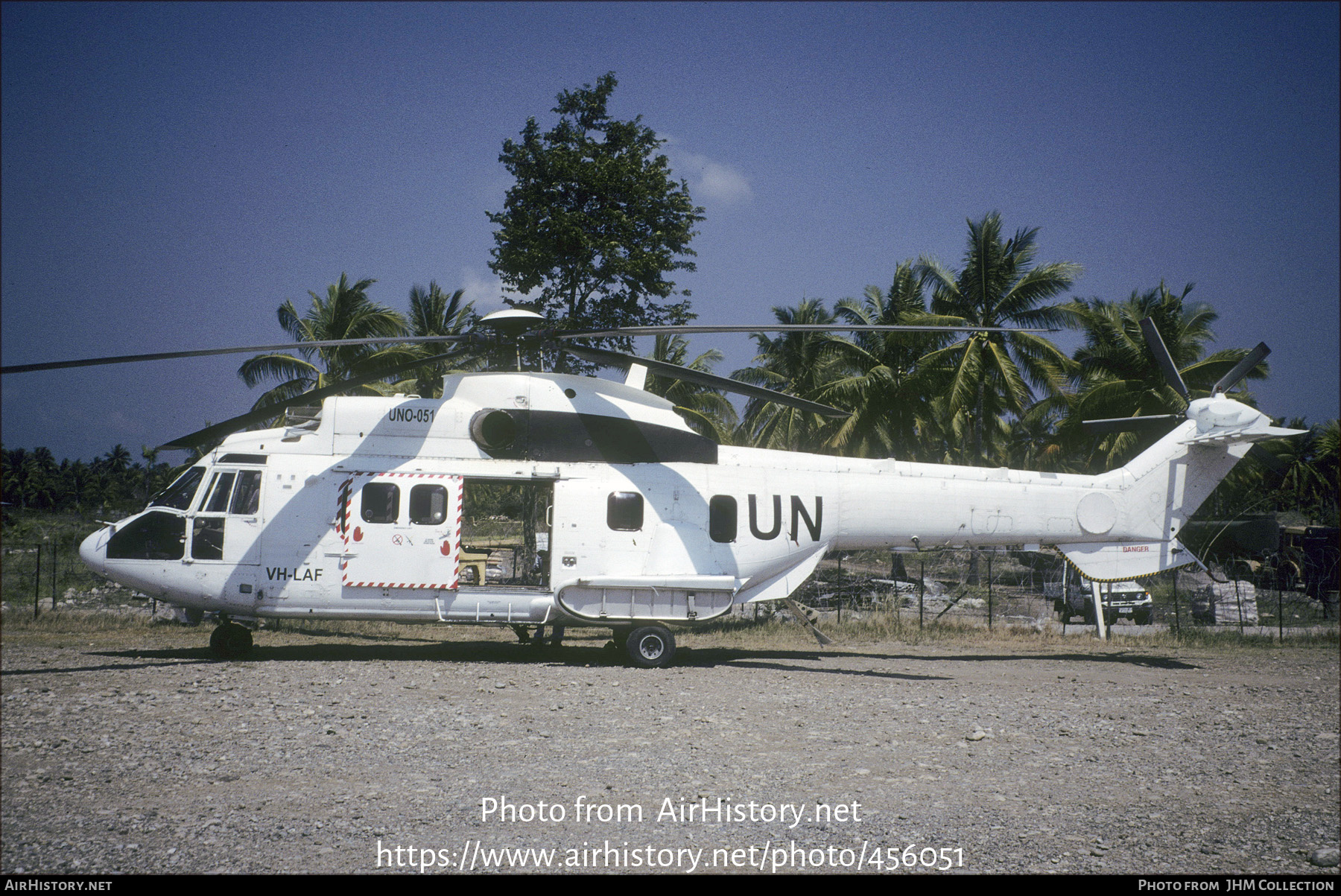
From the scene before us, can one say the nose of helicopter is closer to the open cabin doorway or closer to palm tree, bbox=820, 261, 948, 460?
the open cabin doorway

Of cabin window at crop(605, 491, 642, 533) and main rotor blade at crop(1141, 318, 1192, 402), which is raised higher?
main rotor blade at crop(1141, 318, 1192, 402)

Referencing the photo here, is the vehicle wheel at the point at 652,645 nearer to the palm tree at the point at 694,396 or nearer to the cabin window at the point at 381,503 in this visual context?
the cabin window at the point at 381,503

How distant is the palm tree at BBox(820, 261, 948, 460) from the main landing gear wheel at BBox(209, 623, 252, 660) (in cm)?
1761

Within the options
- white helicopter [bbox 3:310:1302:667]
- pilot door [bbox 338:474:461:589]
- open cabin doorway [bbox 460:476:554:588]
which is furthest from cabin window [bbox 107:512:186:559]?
open cabin doorway [bbox 460:476:554:588]

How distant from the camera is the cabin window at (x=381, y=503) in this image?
10.5 m

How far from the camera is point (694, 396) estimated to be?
25.8 metres

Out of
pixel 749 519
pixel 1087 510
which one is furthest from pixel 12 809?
pixel 1087 510

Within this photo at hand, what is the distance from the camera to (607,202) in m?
19.9

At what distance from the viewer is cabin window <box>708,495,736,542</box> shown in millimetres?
11156

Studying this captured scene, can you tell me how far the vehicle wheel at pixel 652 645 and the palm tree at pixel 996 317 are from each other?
14.9 meters

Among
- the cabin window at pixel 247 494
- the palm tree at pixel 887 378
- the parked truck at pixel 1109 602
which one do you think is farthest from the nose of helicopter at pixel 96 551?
the palm tree at pixel 887 378

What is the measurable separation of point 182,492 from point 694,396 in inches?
673

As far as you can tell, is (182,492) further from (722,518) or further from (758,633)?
(758,633)

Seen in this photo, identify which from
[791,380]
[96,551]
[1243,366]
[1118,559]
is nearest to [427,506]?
[96,551]
